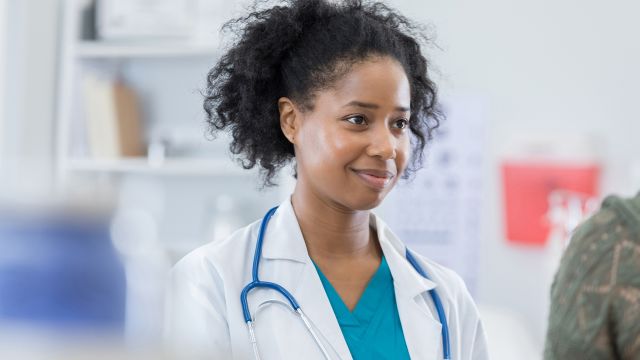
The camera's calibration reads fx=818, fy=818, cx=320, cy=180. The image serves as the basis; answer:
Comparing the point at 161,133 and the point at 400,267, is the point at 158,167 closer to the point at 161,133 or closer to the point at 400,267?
the point at 161,133

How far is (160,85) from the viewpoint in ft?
9.58

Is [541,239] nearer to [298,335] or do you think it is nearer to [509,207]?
[509,207]

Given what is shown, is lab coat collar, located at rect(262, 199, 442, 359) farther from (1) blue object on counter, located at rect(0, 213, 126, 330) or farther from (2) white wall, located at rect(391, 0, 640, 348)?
(2) white wall, located at rect(391, 0, 640, 348)

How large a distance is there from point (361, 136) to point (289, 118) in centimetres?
16

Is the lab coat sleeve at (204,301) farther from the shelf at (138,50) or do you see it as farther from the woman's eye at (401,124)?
the shelf at (138,50)

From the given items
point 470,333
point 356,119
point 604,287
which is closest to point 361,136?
point 356,119

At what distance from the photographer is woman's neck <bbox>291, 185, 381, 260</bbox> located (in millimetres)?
1287

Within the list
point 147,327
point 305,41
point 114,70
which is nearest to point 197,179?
point 114,70

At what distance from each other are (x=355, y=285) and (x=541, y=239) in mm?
1712

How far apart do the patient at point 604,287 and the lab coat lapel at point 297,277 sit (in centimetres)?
47

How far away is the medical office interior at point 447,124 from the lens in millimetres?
2771

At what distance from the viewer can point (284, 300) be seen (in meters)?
1.20

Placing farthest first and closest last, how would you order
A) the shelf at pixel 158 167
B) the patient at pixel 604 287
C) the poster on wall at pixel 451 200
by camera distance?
the poster on wall at pixel 451 200 < the shelf at pixel 158 167 < the patient at pixel 604 287

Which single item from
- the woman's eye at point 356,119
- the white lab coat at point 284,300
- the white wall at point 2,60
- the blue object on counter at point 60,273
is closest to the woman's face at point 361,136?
the woman's eye at point 356,119
